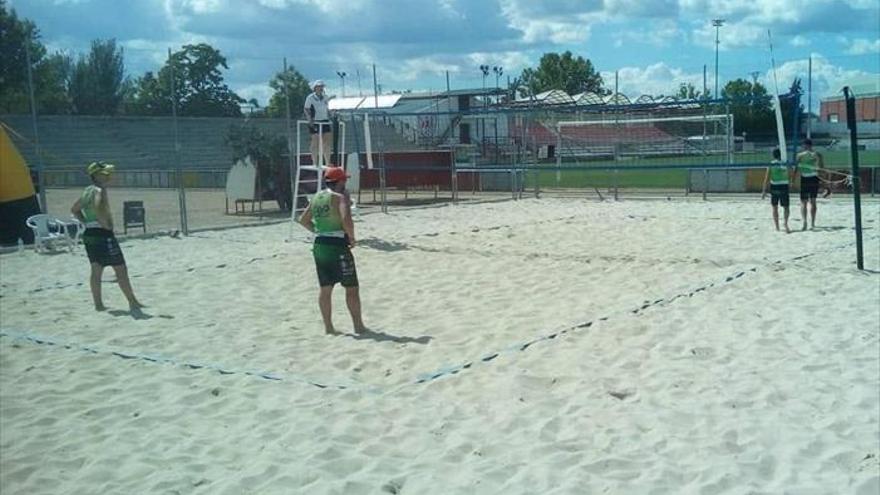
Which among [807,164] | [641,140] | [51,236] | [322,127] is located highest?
[641,140]

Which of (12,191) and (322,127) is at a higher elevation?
(322,127)

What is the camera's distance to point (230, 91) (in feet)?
81.0

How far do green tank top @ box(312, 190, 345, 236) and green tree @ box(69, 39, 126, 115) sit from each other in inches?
318

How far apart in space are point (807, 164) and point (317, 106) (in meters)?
7.54

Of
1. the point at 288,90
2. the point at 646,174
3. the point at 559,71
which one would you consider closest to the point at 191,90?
the point at 288,90

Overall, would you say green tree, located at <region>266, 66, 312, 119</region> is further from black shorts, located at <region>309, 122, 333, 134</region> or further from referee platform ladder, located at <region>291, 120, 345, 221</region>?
black shorts, located at <region>309, 122, 333, 134</region>

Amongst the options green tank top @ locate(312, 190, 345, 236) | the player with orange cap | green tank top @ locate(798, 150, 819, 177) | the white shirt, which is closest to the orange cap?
the player with orange cap

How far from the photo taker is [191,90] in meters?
22.8

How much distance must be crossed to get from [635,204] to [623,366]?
49.4 feet

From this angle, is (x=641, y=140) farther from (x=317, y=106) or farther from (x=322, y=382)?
(x=322, y=382)

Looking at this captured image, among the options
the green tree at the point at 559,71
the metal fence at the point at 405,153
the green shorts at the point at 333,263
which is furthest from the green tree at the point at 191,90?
the green tree at the point at 559,71

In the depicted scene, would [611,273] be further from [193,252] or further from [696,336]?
[193,252]

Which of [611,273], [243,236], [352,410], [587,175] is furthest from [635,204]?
[352,410]

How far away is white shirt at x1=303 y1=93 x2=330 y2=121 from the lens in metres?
14.0
